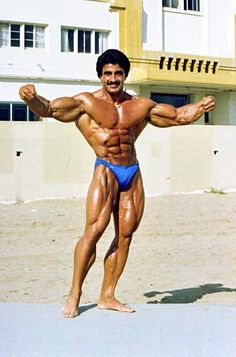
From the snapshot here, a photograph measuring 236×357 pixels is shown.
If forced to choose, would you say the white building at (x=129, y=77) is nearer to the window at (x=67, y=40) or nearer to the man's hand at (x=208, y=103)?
the window at (x=67, y=40)

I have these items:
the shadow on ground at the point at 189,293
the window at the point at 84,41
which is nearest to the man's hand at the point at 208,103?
the shadow on ground at the point at 189,293

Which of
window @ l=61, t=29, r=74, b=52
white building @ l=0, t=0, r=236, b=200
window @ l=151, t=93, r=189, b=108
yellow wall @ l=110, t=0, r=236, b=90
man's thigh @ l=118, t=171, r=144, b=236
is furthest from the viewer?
window @ l=151, t=93, r=189, b=108

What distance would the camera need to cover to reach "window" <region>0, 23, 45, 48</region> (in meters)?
23.0

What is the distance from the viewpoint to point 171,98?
90.0ft

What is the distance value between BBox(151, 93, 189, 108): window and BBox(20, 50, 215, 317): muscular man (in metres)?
21.9

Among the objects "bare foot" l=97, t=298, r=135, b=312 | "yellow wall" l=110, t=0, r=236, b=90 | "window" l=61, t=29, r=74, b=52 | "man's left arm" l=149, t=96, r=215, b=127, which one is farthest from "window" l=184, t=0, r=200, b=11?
"bare foot" l=97, t=298, r=135, b=312

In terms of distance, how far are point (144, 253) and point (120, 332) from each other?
241 inches

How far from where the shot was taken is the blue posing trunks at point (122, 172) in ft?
15.6

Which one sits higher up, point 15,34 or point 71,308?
point 15,34

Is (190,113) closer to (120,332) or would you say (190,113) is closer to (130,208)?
(130,208)

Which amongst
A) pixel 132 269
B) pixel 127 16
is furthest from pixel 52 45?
pixel 132 269

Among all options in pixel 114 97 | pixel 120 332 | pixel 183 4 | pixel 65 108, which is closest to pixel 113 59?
pixel 114 97

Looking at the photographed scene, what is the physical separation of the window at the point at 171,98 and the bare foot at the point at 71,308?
883 inches

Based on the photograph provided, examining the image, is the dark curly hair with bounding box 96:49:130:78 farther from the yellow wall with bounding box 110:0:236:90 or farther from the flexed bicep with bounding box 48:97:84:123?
the yellow wall with bounding box 110:0:236:90
